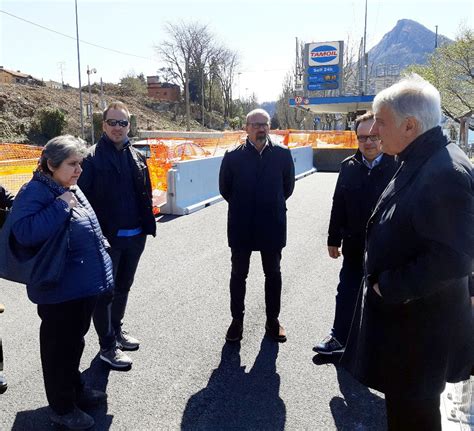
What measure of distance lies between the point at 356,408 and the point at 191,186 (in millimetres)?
7714

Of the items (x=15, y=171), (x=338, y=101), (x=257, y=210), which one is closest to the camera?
(x=257, y=210)

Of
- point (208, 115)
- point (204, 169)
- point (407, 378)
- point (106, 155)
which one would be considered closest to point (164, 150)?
point (204, 169)

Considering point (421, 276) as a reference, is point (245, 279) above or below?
below

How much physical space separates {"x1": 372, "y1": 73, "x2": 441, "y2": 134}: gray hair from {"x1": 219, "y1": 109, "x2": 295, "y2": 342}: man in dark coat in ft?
6.76

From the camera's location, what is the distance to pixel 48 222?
102 inches

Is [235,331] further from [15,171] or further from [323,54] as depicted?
[323,54]

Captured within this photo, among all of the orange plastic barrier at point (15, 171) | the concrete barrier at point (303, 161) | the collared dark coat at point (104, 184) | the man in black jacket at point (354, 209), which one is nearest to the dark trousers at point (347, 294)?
the man in black jacket at point (354, 209)

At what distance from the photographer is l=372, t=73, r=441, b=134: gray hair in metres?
2.04

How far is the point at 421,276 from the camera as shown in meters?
1.95

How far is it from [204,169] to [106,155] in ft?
24.1

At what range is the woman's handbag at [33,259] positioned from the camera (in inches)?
104

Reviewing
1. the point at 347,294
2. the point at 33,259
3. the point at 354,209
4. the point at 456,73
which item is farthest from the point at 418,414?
the point at 456,73

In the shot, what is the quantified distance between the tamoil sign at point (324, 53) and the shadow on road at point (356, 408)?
114 ft

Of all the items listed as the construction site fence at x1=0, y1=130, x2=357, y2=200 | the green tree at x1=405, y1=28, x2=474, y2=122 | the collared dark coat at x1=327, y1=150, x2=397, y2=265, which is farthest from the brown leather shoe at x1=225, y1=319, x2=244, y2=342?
the green tree at x1=405, y1=28, x2=474, y2=122
